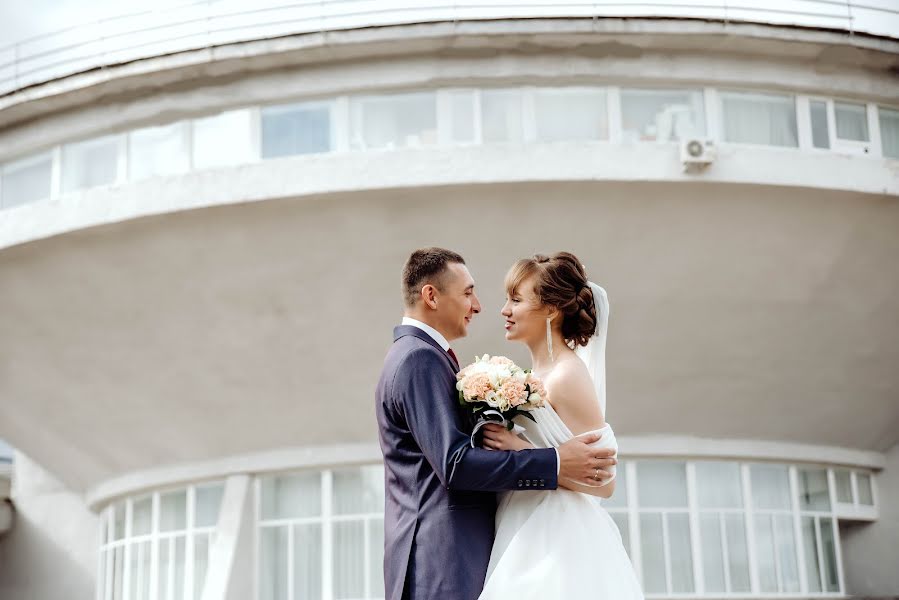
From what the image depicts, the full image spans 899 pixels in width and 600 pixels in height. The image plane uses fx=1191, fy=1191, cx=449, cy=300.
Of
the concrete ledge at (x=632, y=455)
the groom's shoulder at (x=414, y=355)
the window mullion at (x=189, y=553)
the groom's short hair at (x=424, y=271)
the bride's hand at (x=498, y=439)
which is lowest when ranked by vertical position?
the bride's hand at (x=498, y=439)

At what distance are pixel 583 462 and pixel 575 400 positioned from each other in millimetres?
470

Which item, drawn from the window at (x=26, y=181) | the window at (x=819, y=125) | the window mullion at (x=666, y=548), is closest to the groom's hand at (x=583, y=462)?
the window at (x=819, y=125)

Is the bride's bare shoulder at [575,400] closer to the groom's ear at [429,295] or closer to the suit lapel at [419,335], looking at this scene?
the suit lapel at [419,335]

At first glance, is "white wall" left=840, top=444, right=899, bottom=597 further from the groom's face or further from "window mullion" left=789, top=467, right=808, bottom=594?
the groom's face

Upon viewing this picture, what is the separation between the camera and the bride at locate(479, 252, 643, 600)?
18.3ft

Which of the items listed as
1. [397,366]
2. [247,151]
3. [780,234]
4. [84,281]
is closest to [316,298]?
[247,151]

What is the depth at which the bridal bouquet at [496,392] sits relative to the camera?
554 centimetres

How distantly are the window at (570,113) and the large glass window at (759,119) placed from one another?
71.4 inches

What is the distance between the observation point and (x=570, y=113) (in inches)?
661

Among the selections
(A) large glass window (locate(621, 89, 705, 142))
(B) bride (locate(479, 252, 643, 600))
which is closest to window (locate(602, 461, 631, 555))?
(A) large glass window (locate(621, 89, 705, 142))

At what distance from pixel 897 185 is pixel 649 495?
5.97 metres

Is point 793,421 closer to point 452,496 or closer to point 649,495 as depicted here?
point 649,495

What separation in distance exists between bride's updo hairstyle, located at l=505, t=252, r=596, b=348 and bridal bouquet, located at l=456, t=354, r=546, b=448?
618mm

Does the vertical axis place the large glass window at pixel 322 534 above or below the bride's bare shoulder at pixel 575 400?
above
